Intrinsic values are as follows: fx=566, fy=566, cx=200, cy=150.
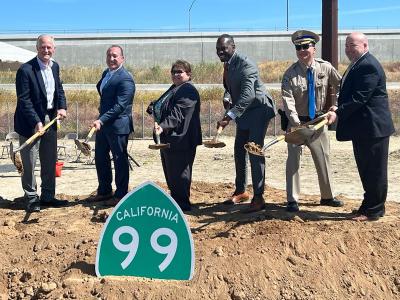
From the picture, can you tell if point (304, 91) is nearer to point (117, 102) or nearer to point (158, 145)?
point (158, 145)

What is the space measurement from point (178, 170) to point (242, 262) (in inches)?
71.4

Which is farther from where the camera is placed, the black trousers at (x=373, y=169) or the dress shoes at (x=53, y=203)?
the dress shoes at (x=53, y=203)

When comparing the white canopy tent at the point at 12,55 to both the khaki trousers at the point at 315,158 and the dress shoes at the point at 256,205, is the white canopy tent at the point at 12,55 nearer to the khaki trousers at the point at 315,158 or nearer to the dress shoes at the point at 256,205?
the dress shoes at the point at 256,205

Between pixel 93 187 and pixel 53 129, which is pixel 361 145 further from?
pixel 93 187

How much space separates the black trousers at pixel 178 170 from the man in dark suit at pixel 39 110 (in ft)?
4.50

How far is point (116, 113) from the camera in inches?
237

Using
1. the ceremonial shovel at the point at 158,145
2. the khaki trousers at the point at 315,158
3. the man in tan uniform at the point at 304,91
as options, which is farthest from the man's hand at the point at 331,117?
the ceremonial shovel at the point at 158,145

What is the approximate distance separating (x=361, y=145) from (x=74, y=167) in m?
7.46

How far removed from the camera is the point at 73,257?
4414 mm

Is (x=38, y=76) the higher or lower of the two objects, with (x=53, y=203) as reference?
higher

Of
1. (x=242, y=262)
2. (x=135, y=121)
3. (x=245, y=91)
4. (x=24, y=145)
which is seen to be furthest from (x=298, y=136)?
(x=135, y=121)

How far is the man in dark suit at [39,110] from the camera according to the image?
6.00m

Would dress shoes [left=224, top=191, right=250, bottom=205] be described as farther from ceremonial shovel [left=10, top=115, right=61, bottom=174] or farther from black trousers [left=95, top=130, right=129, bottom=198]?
ceremonial shovel [left=10, top=115, right=61, bottom=174]

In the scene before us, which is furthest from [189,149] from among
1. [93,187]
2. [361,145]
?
[93,187]
